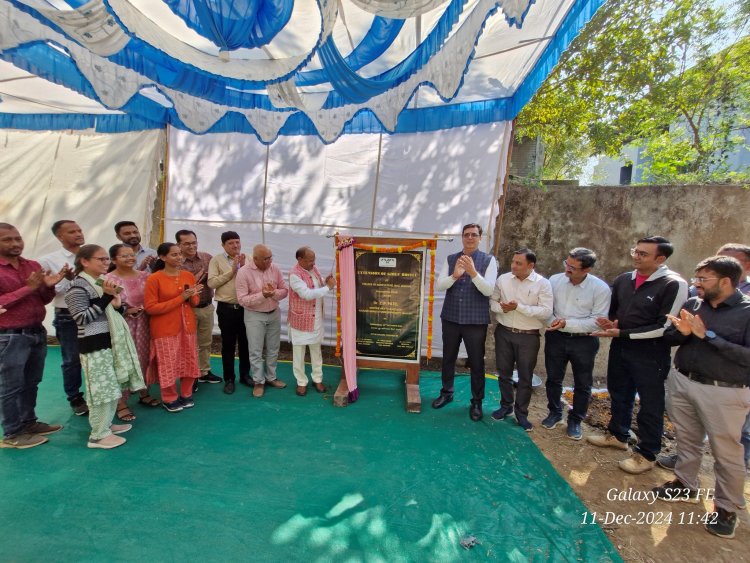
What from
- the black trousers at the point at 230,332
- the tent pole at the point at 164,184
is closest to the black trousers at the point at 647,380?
the black trousers at the point at 230,332

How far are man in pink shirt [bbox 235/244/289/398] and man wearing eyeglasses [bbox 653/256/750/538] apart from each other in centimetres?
319

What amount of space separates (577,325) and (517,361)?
0.60 metres

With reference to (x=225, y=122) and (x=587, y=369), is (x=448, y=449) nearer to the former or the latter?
(x=587, y=369)

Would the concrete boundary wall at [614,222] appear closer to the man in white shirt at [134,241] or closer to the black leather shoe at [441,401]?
the black leather shoe at [441,401]

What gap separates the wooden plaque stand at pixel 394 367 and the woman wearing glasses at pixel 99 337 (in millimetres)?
1796

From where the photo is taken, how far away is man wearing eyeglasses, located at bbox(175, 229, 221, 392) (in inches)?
138

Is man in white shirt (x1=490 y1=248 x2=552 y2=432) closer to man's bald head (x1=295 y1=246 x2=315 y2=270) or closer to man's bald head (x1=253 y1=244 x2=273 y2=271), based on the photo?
man's bald head (x1=295 y1=246 x2=315 y2=270)

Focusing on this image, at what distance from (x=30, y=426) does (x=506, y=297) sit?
3.97m

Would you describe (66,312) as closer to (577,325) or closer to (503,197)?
(577,325)

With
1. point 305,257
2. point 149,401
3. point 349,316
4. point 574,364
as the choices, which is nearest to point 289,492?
point 349,316

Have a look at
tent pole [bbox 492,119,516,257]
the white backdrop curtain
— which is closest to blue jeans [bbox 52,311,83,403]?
the white backdrop curtain

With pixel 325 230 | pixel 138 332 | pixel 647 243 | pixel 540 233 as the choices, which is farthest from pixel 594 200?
pixel 138 332

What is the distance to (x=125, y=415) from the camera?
303cm

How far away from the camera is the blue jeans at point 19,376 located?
7.97ft
